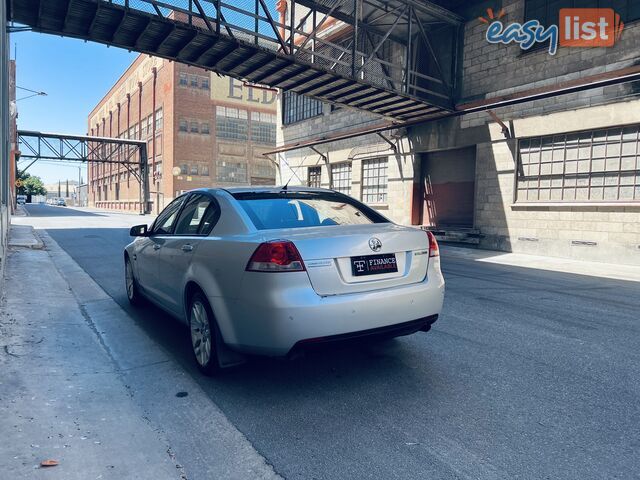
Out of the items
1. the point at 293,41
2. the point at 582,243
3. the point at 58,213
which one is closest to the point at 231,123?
the point at 58,213

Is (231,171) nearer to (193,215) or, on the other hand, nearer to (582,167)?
(582,167)

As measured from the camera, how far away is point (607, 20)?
12188mm

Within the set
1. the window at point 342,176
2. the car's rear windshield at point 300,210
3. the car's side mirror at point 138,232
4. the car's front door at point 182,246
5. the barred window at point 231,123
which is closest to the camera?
the car's rear windshield at point 300,210

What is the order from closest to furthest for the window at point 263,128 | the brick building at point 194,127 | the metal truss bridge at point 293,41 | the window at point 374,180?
the metal truss bridge at point 293,41
the window at point 374,180
the brick building at point 194,127
the window at point 263,128

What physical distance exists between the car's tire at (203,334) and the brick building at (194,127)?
41182mm

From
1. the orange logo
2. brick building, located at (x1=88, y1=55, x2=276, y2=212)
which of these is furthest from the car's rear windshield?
brick building, located at (x1=88, y1=55, x2=276, y2=212)

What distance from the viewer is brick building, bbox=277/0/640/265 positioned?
38.8 ft

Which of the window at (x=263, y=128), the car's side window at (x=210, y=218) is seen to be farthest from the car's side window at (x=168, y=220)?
the window at (x=263, y=128)

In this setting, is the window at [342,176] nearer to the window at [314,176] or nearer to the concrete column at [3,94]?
the window at [314,176]

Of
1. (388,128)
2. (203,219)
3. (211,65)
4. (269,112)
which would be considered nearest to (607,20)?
(388,128)

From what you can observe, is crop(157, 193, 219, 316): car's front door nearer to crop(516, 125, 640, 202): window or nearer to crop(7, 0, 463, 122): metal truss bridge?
crop(7, 0, 463, 122): metal truss bridge

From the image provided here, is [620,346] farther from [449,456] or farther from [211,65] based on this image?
[211,65]

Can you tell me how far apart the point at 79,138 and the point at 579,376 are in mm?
49449

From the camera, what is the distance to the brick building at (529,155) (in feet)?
38.8
